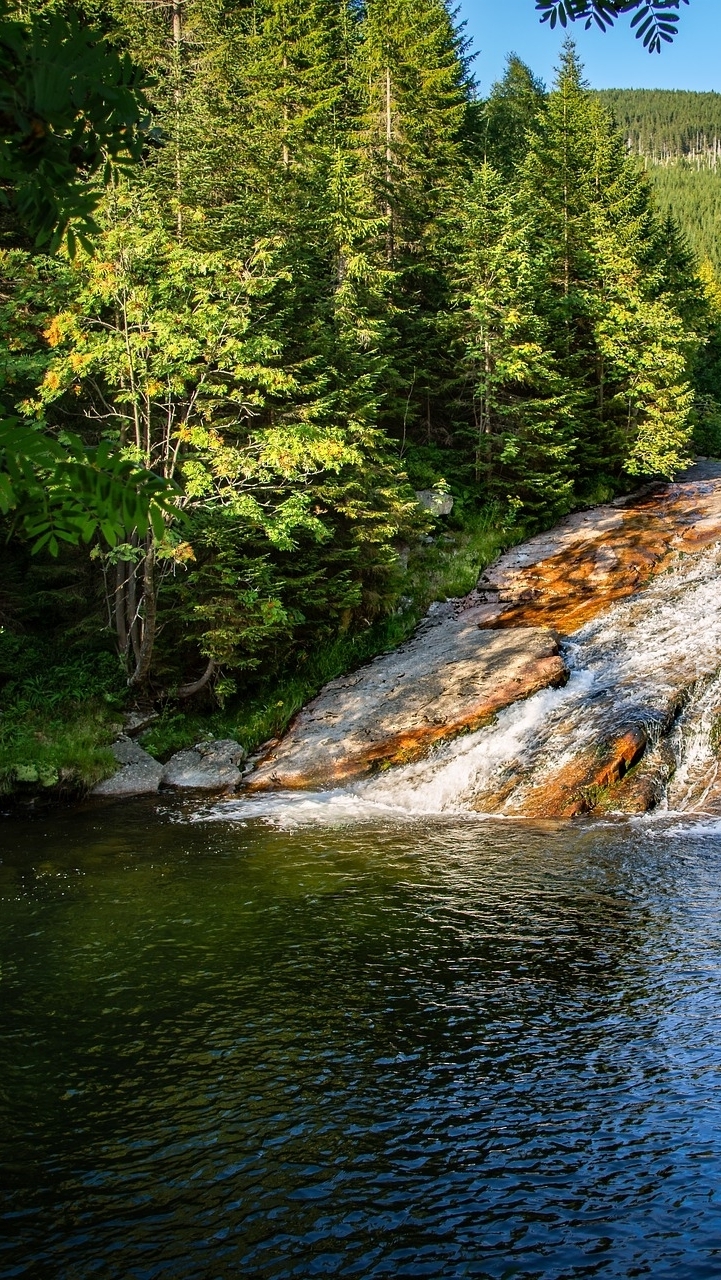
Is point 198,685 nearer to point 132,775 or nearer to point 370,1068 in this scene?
point 132,775

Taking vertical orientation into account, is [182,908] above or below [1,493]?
below

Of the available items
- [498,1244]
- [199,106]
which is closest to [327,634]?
[199,106]

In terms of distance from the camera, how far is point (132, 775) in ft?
47.6

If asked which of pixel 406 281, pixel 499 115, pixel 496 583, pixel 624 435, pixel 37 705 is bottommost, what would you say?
pixel 37 705

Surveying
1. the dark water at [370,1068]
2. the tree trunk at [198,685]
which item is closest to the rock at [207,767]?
the tree trunk at [198,685]

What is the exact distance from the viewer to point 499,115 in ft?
141

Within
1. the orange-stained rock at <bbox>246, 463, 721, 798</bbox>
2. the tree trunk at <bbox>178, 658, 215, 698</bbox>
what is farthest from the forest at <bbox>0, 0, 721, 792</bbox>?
the orange-stained rock at <bbox>246, 463, 721, 798</bbox>

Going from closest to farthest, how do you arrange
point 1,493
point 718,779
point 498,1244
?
point 1,493 → point 498,1244 → point 718,779

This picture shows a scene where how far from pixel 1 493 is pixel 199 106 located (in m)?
18.6

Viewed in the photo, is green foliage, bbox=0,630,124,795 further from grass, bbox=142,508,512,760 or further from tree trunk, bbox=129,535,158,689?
grass, bbox=142,508,512,760

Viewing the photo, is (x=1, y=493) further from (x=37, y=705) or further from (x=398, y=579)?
(x=398, y=579)

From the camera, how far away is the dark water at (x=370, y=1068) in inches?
169

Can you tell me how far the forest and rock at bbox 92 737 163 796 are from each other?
0.32m

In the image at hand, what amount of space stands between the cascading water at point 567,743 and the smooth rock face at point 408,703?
13.1 inches
